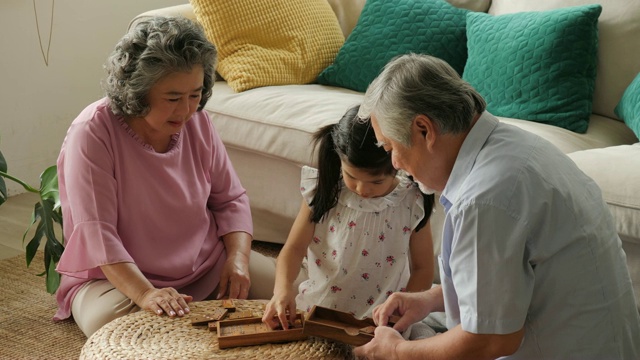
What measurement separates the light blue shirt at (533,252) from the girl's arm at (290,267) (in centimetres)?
42

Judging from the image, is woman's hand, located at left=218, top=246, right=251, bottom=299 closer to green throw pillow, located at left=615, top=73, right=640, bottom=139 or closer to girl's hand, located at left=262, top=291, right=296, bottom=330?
girl's hand, located at left=262, top=291, right=296, bottom=330

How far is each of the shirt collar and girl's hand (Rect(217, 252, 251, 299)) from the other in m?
0.90

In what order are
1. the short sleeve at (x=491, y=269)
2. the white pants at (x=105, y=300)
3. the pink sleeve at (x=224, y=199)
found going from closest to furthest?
the short sleeve at (x=491, y=269) < the white pants at (x=105, y=300) < the pink sleeve at (x=224, y=199)

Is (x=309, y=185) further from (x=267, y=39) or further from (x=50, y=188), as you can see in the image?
(x=267, y=39)

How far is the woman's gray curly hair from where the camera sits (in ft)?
6.35

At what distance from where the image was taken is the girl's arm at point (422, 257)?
1.95 m

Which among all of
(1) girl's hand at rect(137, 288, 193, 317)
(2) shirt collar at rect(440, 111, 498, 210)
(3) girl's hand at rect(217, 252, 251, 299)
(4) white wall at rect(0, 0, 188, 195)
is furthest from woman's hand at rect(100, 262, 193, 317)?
(4) white wall at rect(0, 0, 188, 195)

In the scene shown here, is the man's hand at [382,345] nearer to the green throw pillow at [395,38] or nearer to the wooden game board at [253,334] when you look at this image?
the wooden game board at [253,334]

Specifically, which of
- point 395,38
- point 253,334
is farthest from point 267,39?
point 253,334

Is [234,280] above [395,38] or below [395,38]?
below

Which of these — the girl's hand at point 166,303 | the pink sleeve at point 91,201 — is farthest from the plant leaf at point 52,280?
the girl's hand at point 166,303

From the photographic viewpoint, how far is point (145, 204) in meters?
2.08

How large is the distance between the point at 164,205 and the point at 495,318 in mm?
1076

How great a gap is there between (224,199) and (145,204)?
0.90 ft
